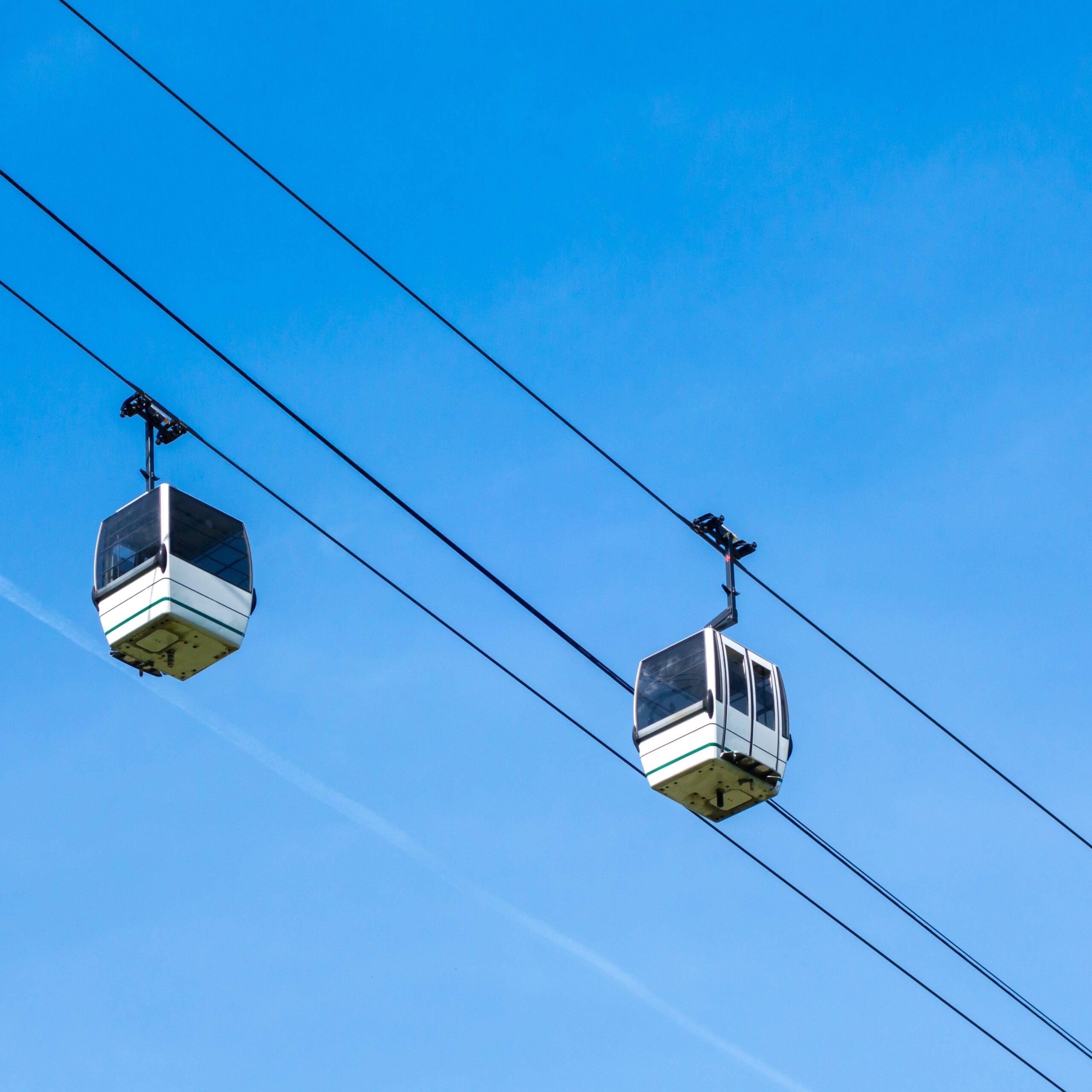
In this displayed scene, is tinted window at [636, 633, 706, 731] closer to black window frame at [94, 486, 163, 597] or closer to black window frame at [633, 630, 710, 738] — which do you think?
black window frame at [633, 630, 710, 738]

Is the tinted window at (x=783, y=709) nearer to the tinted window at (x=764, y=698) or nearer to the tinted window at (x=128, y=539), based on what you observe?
the tinted window at (x=764, y=698)

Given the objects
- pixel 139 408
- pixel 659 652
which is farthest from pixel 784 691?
pixel 139 408

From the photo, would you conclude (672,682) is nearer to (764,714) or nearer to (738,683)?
(738,683)

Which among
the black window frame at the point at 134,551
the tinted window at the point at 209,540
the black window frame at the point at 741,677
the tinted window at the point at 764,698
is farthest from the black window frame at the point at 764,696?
the black window frame at the point at 134,551

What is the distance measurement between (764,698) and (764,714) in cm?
27

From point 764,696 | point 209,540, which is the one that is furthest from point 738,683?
point 209,540

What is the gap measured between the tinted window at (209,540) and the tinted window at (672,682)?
597cm

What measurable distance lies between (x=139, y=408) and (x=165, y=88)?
20.9 feet

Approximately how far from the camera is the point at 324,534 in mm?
22203

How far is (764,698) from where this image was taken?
29.7m

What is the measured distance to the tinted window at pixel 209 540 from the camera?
1097 inches

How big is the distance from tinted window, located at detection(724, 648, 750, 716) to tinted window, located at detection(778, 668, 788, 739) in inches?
29.1

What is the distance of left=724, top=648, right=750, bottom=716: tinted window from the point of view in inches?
1142

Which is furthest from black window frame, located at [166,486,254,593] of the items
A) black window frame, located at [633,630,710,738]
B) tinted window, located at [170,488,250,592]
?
black window frame, located at [633,630,710,738]
